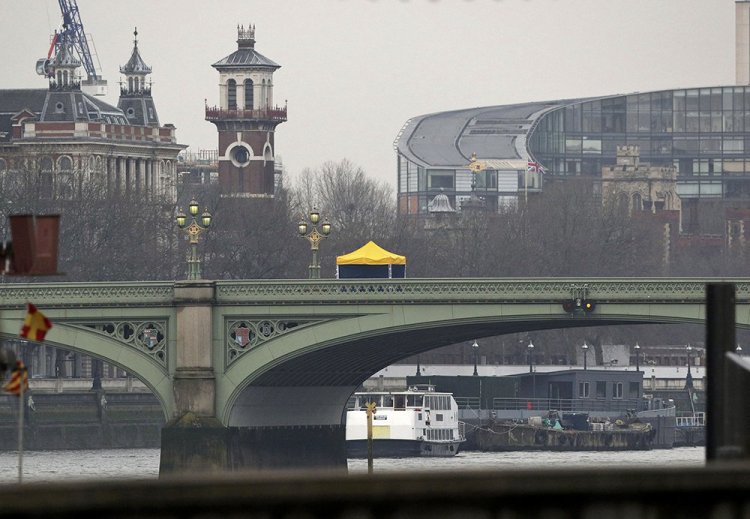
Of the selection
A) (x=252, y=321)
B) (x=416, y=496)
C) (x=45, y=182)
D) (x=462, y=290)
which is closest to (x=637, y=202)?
(x=45, y=182)

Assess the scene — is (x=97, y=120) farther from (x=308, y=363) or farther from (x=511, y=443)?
(x=308, y=363)

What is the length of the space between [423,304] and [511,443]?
115ft

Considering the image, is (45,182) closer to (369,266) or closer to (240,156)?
(240,156)

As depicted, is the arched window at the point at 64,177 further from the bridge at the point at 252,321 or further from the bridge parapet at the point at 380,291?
the bridge at the point at 252,321

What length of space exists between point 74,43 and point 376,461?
103347 millimetres

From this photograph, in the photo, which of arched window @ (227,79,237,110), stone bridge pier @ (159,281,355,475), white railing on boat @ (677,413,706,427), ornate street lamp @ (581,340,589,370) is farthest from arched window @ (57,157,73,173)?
Result: stone bridge pier @ (159,281,355,475)

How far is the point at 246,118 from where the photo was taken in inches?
6432

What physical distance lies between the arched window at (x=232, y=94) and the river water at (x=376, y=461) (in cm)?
7005

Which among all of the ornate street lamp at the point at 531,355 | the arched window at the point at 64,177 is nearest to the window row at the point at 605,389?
the ornate street lamp at the point at 531,355

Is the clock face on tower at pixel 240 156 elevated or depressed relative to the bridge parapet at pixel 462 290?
elevated

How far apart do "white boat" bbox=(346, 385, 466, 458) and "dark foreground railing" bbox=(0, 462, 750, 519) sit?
78.0m

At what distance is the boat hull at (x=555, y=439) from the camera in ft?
319

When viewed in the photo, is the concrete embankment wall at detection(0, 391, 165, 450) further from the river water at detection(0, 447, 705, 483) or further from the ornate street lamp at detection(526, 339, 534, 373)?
the ornate street lamp at detection(526, 339, 534, 373)

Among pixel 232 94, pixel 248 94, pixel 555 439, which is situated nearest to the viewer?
Answer: pixel 555 439
